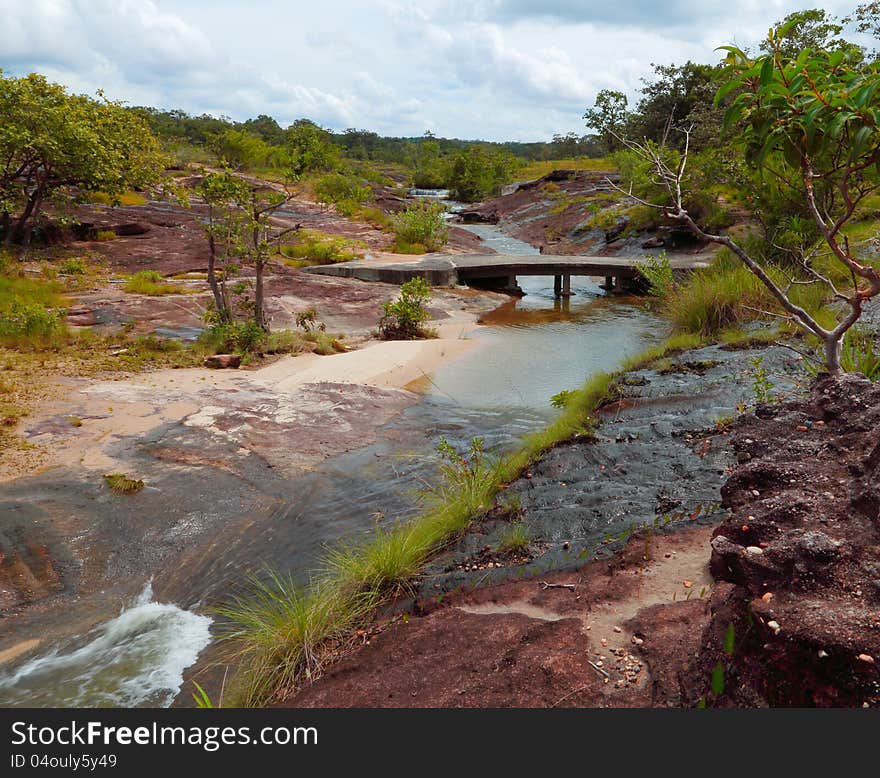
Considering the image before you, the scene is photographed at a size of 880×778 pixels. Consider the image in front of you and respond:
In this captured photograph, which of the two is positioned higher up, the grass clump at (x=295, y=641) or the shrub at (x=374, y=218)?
the shrub at (x=374, y=218)

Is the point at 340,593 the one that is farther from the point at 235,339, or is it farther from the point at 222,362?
the point at 235,339

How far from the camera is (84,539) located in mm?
5754

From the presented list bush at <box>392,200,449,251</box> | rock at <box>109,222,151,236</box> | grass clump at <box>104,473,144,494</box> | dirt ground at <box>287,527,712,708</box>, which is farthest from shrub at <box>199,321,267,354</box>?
bush at <box>392,200,449,251</box>

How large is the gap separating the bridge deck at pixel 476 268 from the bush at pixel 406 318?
428cm

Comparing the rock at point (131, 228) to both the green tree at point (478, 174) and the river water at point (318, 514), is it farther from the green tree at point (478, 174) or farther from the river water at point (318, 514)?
the green tree at point (478, 174)

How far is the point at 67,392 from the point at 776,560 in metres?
8.60

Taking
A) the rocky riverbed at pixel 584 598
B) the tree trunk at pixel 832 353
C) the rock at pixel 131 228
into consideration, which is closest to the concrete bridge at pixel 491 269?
the rock at pixel 131 228

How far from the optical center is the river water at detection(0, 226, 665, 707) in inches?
170

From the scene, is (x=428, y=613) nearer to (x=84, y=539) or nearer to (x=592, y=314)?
(x=84, y=539)

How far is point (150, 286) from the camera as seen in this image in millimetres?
15586

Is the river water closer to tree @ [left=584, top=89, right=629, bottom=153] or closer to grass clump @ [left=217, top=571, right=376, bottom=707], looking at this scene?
grass clump @ [left=217, top=571, right=376, bottom=707]

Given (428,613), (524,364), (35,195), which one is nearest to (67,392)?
(428,613)

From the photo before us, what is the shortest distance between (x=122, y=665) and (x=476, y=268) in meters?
A: 17.3

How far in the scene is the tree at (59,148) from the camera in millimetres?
16469
